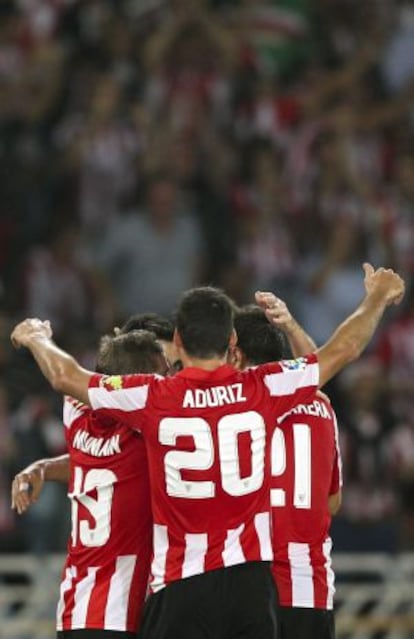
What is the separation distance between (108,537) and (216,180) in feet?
24.2

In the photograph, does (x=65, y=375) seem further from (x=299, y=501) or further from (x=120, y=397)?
(x=299, y=501)

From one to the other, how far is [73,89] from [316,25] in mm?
2420

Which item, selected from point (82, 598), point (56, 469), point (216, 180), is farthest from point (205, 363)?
point (216, 180)

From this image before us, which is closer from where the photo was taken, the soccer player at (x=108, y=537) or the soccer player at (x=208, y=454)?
the soccer player at (x=208, y=454)

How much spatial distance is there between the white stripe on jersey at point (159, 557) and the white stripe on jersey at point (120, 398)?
1.44ft

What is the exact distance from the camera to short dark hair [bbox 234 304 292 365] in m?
6.72

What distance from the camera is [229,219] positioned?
13.2 metres

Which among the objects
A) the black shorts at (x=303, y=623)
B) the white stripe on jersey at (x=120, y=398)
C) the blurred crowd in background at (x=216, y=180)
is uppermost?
the blurred crowd in background at (x=216, y=180)

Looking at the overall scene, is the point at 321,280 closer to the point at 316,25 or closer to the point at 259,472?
the point at 316,25

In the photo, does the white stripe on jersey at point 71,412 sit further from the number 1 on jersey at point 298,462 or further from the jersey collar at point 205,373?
the number 1 on jersey at point 298,462

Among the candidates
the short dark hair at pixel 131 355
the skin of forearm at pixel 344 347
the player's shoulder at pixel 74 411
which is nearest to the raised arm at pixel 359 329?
the skin of forearm at pixel 344 347

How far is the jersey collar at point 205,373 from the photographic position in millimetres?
6016

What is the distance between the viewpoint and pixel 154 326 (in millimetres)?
6832

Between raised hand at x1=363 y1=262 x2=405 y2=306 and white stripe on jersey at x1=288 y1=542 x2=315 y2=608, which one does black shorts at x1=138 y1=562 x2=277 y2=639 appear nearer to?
white stripe on jersey at x1=288 y1=542 x2=315 y2=608
